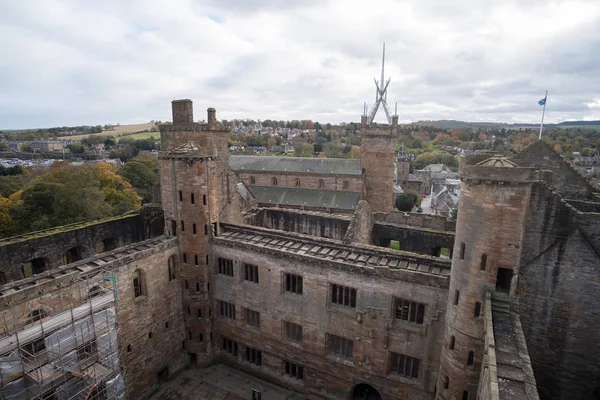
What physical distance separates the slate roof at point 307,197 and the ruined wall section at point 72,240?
2099 cm

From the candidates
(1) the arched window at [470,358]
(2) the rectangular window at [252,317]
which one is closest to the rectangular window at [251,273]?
(2) the rectangular window at [252,317]

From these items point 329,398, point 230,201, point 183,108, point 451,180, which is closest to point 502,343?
point 329,398

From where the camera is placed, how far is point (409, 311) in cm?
1764

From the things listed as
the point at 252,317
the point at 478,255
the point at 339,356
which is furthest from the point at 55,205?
the point at 478,255

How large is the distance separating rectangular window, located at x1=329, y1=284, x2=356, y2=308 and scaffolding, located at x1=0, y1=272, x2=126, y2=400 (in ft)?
37.7

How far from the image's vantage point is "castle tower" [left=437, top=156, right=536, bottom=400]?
12898 millimetres

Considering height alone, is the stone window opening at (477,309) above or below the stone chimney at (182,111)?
below

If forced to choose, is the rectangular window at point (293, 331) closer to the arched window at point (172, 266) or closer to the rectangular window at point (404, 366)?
the rectangular window at point (404, 366)

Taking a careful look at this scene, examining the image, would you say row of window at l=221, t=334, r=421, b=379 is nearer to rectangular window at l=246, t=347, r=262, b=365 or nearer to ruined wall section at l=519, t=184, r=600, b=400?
rectangular window at l=246, t=347, r=262, b=365

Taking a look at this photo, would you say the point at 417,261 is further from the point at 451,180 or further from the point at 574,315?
the point at 451,180

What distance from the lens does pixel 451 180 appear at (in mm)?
89562

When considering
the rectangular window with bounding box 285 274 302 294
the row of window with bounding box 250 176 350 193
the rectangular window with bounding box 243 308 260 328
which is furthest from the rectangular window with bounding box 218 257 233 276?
the row of window with bounding box 250 176 350 193

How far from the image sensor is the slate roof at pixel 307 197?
45625 millimetres

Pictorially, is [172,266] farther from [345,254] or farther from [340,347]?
[340,347]
